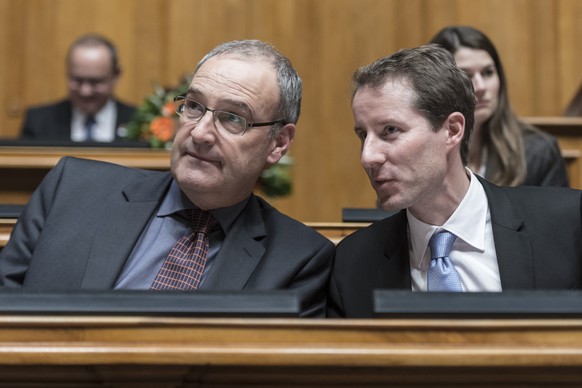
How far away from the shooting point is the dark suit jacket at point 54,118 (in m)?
4.91

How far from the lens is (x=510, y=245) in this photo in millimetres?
2000

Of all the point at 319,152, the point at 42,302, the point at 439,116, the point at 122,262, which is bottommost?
the point at 319,152

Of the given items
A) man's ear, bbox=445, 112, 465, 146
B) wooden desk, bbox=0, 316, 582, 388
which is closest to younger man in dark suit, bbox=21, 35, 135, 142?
man's ear, bbox=445, 112, 465, 146

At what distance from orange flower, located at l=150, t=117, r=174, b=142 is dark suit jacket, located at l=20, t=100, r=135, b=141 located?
126cm

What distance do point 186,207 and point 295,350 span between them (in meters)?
1.00

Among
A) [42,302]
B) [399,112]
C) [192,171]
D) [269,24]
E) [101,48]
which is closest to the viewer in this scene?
[42,302]

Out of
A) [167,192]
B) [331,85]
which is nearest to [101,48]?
[331,85]

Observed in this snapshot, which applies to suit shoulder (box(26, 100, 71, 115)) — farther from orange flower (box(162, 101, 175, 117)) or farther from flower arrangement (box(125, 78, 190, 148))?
orange flower (box(162, 101, 175, 117))

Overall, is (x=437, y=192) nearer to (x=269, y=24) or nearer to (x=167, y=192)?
(x=167, y=192)

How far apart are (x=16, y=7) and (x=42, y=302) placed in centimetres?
425

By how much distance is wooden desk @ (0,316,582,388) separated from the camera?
126 cm

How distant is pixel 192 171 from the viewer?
2.15 meters

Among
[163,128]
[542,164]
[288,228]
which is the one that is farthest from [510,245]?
[163,128]

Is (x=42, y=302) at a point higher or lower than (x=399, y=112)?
lower
